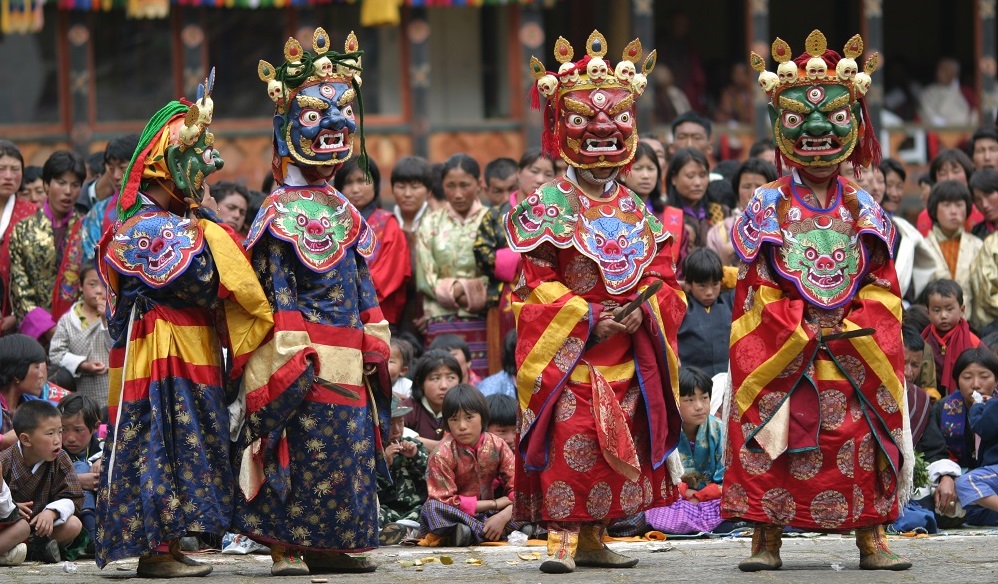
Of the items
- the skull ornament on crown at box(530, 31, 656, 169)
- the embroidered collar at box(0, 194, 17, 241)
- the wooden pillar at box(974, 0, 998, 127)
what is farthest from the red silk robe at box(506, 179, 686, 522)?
the wooden pillar at box(974, 0, 998, 127)

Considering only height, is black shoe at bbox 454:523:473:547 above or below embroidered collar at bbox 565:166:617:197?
below

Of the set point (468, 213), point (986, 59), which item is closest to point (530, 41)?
point (986, 59)

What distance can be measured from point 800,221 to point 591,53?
126cm

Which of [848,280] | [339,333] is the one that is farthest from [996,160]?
[339,333]

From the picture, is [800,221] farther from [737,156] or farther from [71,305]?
[737,156]

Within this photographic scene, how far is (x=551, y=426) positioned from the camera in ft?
26.7

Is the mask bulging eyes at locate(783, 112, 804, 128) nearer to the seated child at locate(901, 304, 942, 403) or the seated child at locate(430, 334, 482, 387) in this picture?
the seated child at locate(901, 304, 942, 403)

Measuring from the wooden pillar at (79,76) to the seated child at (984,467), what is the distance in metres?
9.26

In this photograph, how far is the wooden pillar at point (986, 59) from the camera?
18.5 metres

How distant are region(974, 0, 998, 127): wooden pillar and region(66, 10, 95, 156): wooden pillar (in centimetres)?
887

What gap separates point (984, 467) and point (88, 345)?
4962 millimetres

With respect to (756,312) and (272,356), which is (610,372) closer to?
(756,312)

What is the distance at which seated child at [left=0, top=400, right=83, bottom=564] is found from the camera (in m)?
8.62

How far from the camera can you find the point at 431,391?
33.2 feet
